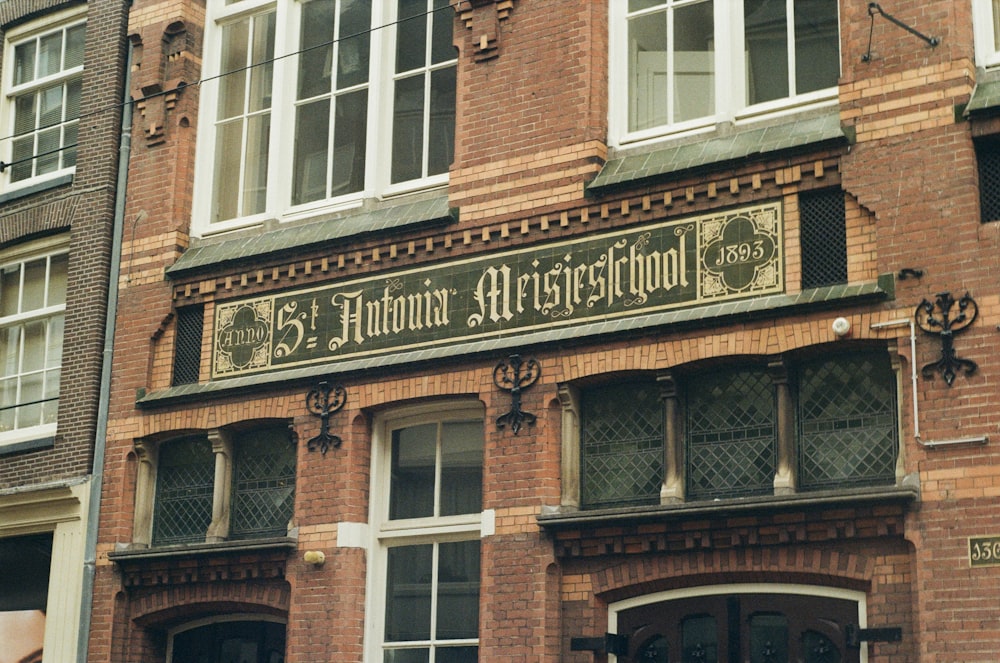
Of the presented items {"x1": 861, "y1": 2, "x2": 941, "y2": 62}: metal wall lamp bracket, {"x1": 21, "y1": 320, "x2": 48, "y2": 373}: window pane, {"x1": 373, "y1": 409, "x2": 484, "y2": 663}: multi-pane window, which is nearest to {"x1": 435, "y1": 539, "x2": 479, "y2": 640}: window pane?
{"x1": 373, "y1": 409, "x2": 484, "y2": 663}: multi-pane window

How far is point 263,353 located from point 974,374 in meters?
6.87

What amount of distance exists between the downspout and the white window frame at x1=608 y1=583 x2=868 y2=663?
5806 millimetres

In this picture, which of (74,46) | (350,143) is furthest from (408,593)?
(74,46)

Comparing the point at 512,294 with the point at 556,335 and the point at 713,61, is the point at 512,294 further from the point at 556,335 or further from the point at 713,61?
the point at 713,61

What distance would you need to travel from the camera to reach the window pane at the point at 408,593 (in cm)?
1306

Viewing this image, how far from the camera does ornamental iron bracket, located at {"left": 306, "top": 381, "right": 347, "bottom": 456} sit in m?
13.6

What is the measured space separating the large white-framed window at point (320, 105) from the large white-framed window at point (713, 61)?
185 centimetres

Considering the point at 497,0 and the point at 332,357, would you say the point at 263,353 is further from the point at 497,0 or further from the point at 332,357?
the point at 497,0

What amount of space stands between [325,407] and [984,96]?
6278mm

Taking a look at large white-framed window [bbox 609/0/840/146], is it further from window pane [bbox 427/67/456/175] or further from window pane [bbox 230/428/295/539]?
window pane [bbox 230/428/295/539]

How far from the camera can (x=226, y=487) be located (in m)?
14.4

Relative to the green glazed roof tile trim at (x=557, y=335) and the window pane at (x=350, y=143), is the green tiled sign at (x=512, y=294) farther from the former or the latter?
the window pane at (x=350, y=143)

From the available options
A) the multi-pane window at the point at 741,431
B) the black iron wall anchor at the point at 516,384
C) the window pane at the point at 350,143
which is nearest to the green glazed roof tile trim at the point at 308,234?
the window pane at the point at 350,143

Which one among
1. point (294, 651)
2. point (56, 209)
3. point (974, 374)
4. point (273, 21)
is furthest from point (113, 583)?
point (974, 374)
